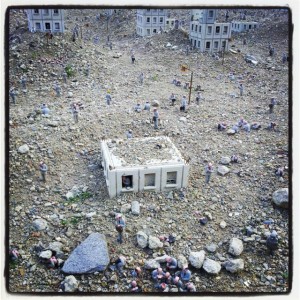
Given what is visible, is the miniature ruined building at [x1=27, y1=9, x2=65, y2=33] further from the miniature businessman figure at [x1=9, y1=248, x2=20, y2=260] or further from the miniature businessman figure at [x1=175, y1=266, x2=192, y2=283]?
the miniature businessman figure at [x1=175, y1=266, x2=192, y2=283]

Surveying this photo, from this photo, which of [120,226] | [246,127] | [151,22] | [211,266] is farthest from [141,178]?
[151,22]

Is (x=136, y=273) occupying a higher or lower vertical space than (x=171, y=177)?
lower

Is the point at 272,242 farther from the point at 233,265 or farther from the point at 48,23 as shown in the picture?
the point at 48,23

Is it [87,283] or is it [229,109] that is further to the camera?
[229,109]

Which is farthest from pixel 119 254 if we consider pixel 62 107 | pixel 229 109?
pixel 229 109

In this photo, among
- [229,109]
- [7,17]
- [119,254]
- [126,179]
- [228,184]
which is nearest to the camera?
[7,17]

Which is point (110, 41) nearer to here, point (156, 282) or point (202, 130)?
point (202, 130)

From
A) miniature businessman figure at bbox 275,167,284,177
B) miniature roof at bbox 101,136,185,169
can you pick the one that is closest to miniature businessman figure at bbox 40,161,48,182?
miniature roof at bbox 101,136,185,169
